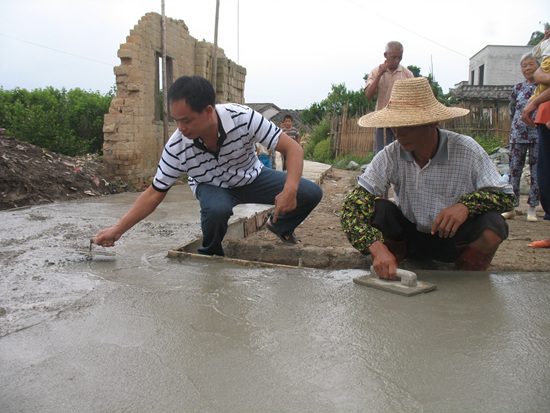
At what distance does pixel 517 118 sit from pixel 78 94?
11.2m

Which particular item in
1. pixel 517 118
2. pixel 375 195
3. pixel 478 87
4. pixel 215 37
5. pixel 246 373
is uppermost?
pixel 478 87

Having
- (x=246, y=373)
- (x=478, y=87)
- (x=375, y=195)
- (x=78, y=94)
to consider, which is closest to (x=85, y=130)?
(x=78, y=94)

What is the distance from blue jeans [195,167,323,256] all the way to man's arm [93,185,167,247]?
1.10 feet

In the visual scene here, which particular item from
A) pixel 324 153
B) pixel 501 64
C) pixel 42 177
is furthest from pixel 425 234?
pixel 501 64

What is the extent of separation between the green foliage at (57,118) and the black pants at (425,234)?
847 cm

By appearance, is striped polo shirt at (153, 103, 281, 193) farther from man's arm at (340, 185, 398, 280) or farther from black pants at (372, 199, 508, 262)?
black pants at (372, 199, 508, 262)

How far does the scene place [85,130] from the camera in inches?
448

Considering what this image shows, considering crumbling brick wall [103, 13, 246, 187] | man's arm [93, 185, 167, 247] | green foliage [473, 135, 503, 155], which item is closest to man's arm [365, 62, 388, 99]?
man's arm [93, 185, 167, 247]

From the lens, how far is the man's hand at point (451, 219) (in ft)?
7.47

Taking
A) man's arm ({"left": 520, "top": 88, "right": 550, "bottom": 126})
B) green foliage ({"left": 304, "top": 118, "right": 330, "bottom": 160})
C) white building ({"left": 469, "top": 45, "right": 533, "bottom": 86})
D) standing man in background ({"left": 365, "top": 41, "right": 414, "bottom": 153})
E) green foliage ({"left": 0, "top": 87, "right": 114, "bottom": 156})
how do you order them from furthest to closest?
white building ({"left": 469, "top": 45, "right": 533, "bottom": 86}), green foliage ({"left": 304, "top": 118, "right": 330, "bottom": 160}), green foliage ({"left": 0, "top": 87, "right": 114, "bottom": 156}), standing man in background ({"left": 365, "top": 41, "right": 414, "bottom": 153}), man's arm ({"left": 520, "top": 88, "right": 550, "bottom": 126})

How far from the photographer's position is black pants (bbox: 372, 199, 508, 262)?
2359mm

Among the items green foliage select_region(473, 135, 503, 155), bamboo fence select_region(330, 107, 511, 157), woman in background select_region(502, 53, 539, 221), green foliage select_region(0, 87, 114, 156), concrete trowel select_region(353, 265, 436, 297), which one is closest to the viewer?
concrete trowel select_region(353, 265, 436, 297)

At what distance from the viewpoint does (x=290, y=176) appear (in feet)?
9.14

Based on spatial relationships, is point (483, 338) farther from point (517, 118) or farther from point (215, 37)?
point (215, 37)
